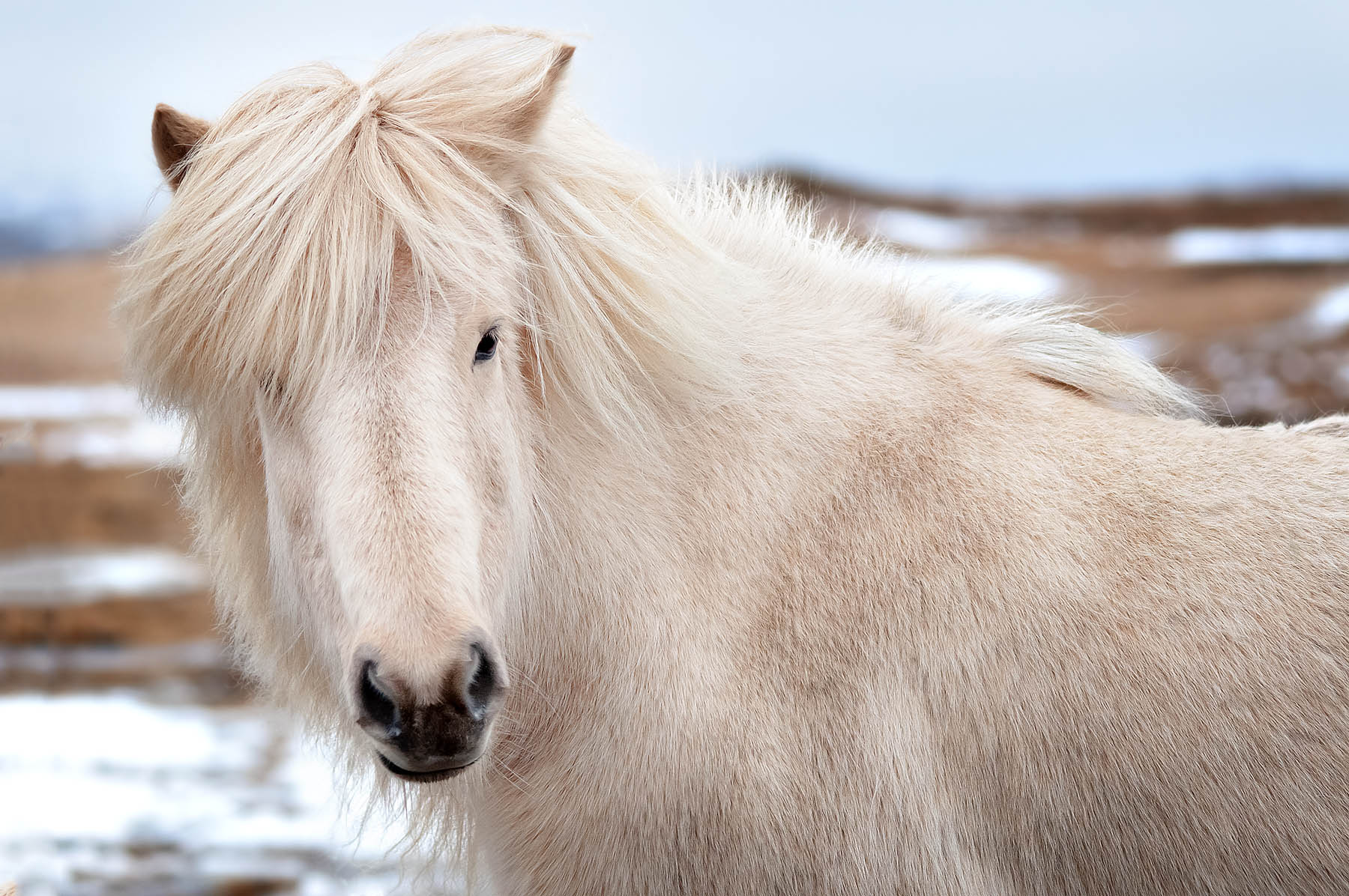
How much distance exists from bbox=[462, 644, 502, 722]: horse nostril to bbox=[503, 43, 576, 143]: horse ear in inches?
27.3

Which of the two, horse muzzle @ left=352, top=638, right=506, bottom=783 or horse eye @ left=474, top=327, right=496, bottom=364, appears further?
horse eye @ left=474, top=327, right=496, bottom=364

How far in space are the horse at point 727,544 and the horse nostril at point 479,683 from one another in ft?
0.53

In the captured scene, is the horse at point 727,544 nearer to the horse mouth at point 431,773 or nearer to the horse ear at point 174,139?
the horse ear at point 174,139

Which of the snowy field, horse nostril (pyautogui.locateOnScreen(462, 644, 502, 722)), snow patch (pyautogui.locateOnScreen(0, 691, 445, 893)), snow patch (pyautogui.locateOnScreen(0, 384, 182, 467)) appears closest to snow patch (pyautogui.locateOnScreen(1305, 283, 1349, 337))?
the snowy field

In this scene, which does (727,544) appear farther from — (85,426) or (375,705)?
(85,426)

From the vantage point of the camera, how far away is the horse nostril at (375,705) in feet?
3.21

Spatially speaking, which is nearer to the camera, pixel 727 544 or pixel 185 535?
pixel 727 544

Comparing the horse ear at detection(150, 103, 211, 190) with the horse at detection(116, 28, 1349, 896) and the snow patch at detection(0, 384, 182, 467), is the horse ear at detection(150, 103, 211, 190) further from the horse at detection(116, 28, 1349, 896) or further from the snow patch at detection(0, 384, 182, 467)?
the snow patch at detection(0, 384, 182, 467)

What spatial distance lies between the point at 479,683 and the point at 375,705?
0.11 metres

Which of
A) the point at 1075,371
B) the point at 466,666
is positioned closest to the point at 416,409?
the point at 466,666

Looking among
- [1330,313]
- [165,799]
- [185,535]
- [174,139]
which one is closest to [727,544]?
[174,139]

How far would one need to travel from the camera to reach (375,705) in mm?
991

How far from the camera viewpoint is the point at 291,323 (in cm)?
113

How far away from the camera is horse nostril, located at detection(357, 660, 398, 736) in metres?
0.98
